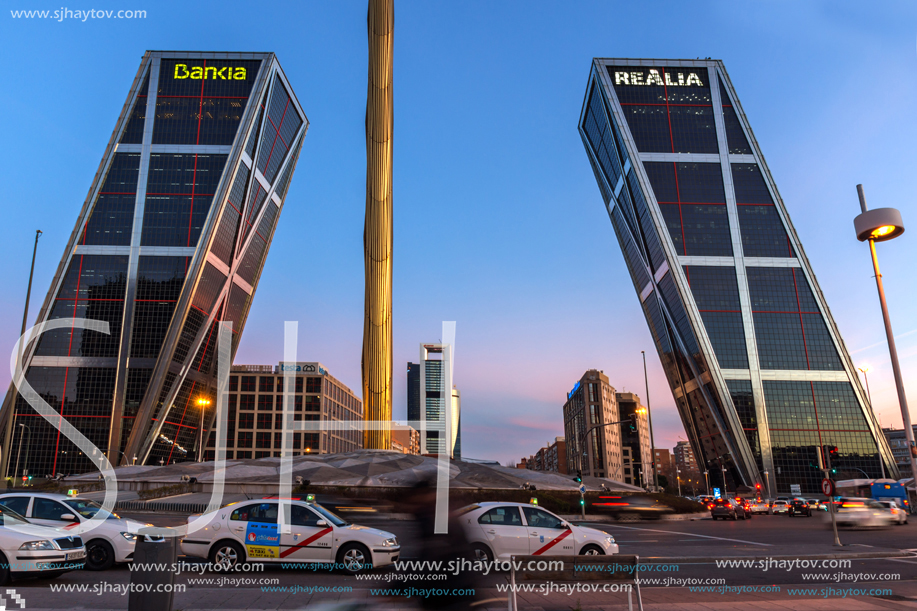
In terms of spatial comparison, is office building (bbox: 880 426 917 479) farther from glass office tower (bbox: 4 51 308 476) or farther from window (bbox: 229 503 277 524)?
window (bbox: 229 503 277 524)

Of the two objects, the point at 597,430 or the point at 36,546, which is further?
the point at 597,430

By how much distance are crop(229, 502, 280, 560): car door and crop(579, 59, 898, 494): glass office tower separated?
3011 inches

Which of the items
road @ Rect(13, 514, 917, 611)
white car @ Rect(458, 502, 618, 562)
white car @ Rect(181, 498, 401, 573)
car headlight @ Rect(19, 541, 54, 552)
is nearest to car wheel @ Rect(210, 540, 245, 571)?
white car @ Rect(181, 498, 401, 573)

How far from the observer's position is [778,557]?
14.7 metres

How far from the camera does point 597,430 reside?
151875mm

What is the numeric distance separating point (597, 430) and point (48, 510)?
5863 inches

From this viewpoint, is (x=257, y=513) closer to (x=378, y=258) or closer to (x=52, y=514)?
(x=52, y=514)

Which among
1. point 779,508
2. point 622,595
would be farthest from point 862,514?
point 779,508

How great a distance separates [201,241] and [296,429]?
157ft

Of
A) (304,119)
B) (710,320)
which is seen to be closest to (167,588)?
(710,320)

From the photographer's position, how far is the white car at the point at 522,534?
41.5 ft

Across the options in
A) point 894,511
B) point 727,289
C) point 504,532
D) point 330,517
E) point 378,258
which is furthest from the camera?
point 727,289

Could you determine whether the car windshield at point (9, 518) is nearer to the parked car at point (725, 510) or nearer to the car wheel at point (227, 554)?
the car wheel at point (227, 554)

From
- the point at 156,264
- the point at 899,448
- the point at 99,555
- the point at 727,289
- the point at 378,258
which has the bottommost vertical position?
the point at 899,448
